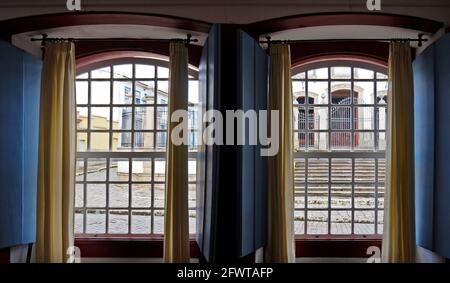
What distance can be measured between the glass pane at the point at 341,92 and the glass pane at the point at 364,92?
0.07 meters

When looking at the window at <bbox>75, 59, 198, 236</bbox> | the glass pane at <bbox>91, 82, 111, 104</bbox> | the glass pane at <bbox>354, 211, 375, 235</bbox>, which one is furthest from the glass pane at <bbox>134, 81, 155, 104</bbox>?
the glass pane at <bbox>354, 211, 375, 235</bbox>

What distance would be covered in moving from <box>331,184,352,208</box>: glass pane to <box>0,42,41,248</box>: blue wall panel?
3.15 meters

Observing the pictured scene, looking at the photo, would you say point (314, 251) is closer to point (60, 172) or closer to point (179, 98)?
point (179, 98)

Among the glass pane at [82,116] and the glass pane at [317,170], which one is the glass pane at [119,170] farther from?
the glass pane at [317,170]

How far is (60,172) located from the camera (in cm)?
299

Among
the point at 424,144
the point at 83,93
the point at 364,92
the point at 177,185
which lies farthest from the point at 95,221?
the point at 424,144

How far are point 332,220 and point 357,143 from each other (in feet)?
3.00

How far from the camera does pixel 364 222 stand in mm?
3469

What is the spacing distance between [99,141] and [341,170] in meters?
2.79

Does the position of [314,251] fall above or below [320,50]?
below

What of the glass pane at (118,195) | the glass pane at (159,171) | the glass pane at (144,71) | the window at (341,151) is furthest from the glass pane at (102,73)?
the window at (341,151)

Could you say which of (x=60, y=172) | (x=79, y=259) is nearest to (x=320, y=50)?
A: (x=60, y=172)

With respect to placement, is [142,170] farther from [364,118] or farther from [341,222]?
[364,118]

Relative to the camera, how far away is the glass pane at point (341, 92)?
3518mm
